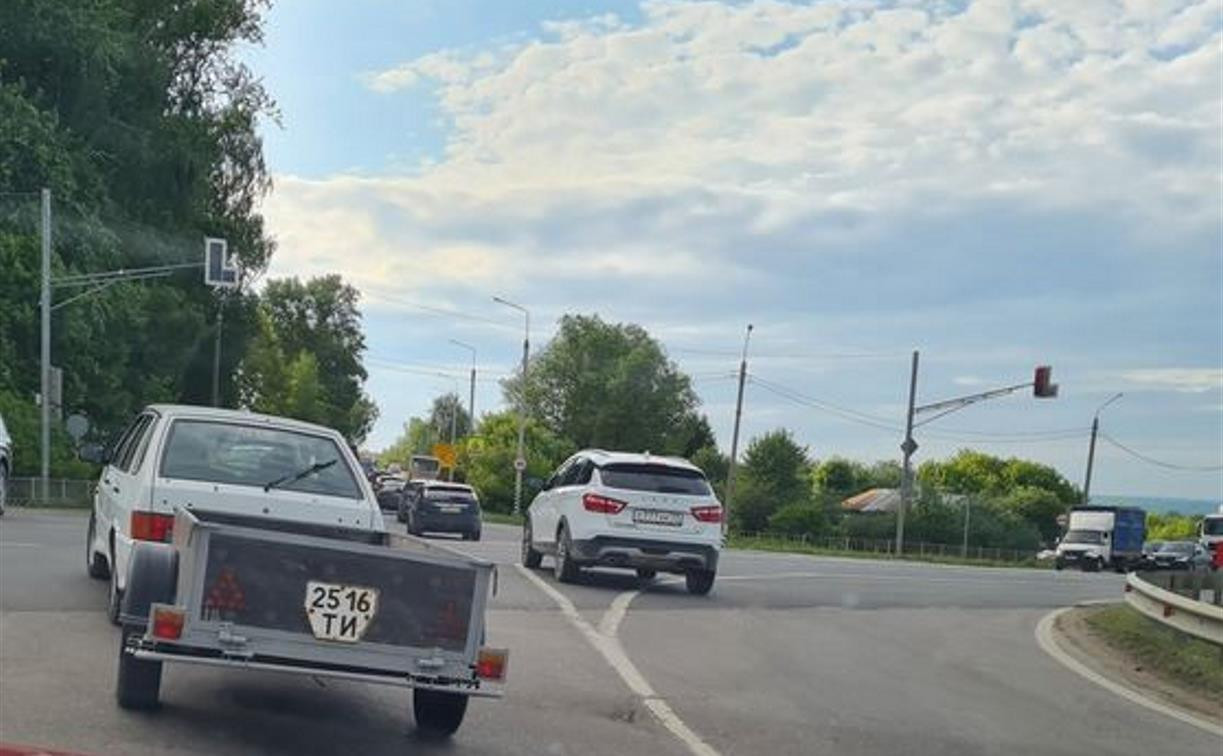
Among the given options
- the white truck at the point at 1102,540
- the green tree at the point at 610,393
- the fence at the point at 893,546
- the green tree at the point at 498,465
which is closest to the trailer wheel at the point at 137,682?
the white truck at the point at 1102,540

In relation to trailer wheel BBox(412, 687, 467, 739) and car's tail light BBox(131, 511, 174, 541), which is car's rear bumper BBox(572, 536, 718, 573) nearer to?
car's tail light BBox(131, 511, 174, 541)

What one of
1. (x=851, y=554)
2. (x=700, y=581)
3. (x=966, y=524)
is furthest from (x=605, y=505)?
(x=966, y=524)

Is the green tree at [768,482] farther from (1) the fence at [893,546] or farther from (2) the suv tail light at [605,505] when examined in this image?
(2) the suv tail light at [605,505]

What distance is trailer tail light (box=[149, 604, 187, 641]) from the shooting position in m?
7.66

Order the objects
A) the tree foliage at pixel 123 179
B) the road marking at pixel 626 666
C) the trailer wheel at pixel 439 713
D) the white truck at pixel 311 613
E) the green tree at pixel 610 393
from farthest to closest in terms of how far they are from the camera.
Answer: the green tree at pixel 610 393 < the tree foliage at pixel 123 179 < the road marking at pixel 626 666 < the trailer wheel at pixel 439 713 < the white truck at pixel 311 613

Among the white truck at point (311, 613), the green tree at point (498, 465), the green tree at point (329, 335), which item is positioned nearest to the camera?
the white truck at point (311, 613)

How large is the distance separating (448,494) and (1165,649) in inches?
993

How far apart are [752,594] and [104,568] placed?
29.5ft

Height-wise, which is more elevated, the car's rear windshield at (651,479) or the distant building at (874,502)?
the car's rear windshield at (651,479)

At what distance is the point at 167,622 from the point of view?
7680mm

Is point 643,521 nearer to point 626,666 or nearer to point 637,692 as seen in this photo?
point 626,666

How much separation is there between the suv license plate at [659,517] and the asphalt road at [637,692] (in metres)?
1.01

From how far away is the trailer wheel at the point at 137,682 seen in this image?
8.42 m

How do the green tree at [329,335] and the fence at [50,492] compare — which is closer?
the fence at [50,492]
